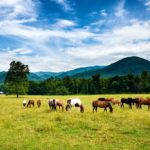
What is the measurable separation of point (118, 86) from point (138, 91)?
1039cm

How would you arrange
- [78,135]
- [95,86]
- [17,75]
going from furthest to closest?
[95,86], [17,75], [78,135]

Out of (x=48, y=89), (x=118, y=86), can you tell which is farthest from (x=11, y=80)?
(x=118, y=86)

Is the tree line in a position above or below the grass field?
above

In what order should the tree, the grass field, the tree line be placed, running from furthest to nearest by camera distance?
the tree line < the tree < the grass field

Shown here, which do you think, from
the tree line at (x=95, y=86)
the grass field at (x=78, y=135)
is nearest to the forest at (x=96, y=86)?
the tree line at (x=95, y=86)

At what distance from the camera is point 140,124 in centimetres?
2277

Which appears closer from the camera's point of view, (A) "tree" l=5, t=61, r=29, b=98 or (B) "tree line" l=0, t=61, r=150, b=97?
(A) "tree" l=5, t=61, r=29, b=98

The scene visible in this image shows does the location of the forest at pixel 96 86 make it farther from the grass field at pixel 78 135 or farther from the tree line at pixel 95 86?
the grass field at pixel 78 135

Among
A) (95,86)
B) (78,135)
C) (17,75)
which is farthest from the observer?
(95,86)

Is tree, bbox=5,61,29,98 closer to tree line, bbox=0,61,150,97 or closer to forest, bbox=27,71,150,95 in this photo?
tree line, bbox=0,61,150,97

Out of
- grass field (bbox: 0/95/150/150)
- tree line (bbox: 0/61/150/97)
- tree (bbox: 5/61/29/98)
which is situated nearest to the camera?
grass field (bbox: 0/95/150/150)

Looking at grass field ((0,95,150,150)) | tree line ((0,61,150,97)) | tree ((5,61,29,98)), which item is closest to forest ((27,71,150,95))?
tree line ((0,61,150,97))

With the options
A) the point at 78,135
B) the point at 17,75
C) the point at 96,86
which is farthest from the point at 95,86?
the point at 78,135

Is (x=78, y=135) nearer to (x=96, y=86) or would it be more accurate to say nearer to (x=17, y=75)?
(x=17, y=75)
